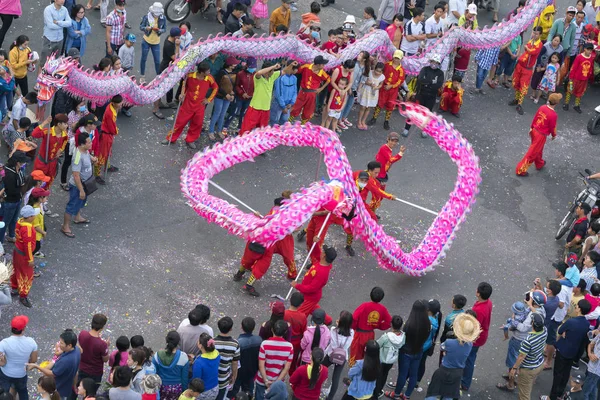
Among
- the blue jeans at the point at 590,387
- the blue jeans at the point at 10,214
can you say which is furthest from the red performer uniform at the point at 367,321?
the blue jeans at the point at 10,214

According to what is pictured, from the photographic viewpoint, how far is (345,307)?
44.1 ft

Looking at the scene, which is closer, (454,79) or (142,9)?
(454,79)

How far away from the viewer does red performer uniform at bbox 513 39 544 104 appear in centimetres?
1855

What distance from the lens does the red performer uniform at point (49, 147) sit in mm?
13383

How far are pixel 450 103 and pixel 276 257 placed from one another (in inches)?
234

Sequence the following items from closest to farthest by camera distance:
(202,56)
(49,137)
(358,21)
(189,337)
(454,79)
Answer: (189,337) → (49,137) → (202,56) → (454,79) → (358,21)

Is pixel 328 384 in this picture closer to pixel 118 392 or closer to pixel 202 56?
pixel 118 392

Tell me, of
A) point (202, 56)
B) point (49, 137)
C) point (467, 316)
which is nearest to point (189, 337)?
point (467, 316)

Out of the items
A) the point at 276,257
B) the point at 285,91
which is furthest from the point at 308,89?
the point at 276,257

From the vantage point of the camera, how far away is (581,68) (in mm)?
18922

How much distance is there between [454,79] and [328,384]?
25.4ft

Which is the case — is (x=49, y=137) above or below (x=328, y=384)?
above

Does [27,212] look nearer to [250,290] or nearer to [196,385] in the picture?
[250,290]

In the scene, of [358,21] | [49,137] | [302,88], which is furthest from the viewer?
[358,21]
